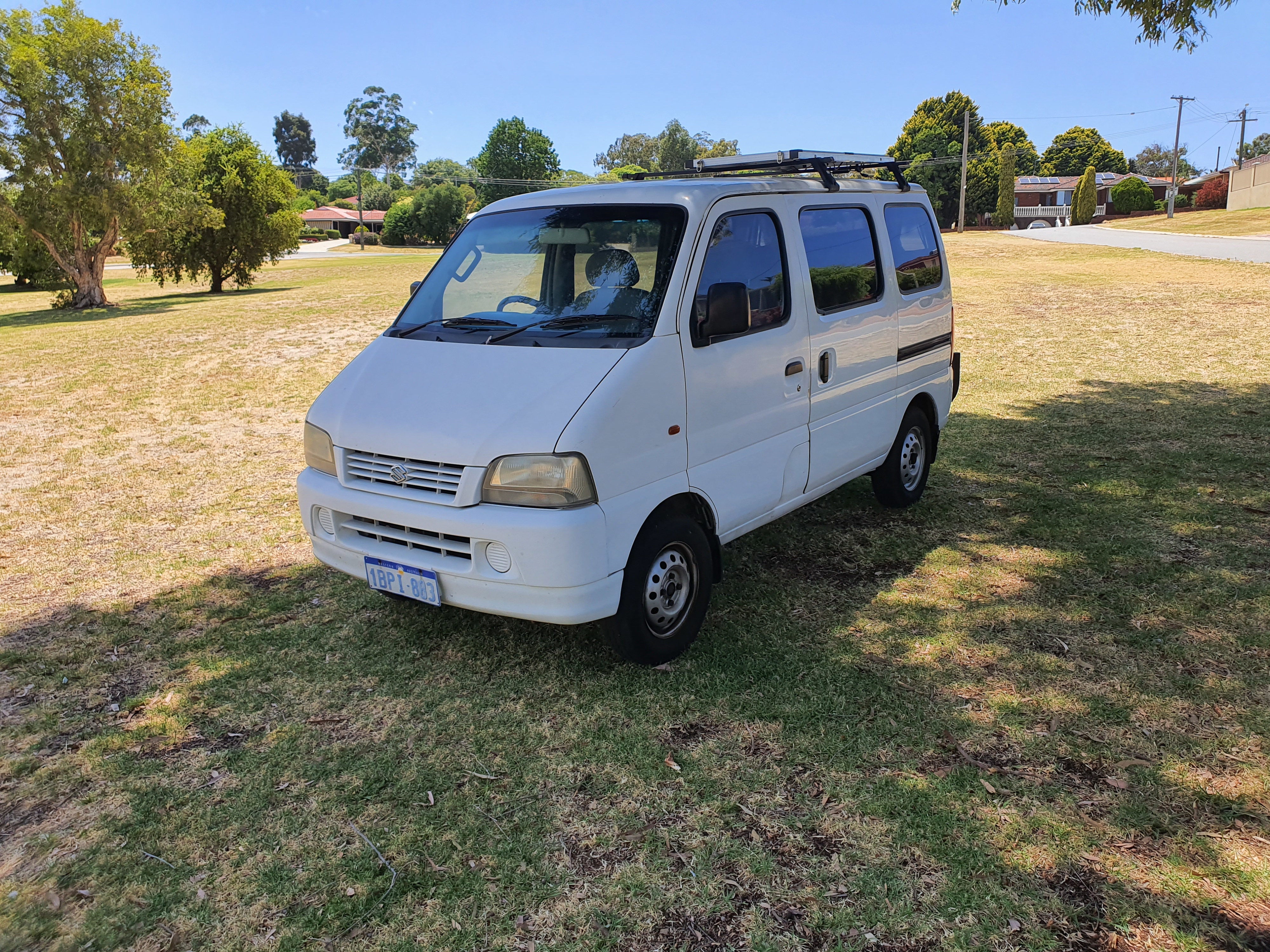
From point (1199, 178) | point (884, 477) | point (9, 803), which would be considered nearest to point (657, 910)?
point (9, 803)

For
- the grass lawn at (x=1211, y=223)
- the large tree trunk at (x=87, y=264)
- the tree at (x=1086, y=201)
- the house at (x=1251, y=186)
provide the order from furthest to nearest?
the tree at (x=1086, y=201) → the house at (x=1251, y=186) → the grass lawn at (x=1211, y=223) → the large tree trunk at (x=87, y=264)

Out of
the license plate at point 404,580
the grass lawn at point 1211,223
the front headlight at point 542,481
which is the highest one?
the grass lawn at point 1211,223

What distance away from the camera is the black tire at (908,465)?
6.20m

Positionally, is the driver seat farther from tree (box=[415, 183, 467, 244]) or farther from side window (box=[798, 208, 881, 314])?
tree (box=[415, 183, 467, 244])

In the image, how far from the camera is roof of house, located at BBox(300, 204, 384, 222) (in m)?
95.1

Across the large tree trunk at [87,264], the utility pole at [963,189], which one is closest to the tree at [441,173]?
the utility pole at [963,189]

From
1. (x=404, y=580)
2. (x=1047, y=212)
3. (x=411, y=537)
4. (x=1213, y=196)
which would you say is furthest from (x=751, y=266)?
(x=1047, y=212)

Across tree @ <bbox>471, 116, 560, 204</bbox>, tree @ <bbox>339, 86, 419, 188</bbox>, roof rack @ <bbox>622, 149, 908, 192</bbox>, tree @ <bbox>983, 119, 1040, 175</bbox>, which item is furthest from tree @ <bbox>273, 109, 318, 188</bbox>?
roof rack @ <bbox>622, 149, 908, 192</bbox>

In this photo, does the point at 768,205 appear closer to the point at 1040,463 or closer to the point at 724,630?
the point at 724,630

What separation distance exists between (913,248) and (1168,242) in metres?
36.6

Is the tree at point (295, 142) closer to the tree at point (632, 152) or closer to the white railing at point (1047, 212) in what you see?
the tree at point (632, 152)

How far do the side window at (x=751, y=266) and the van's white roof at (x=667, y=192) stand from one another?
140mm

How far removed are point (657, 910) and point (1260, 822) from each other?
6.78 ft

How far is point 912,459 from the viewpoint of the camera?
6.46 meters
